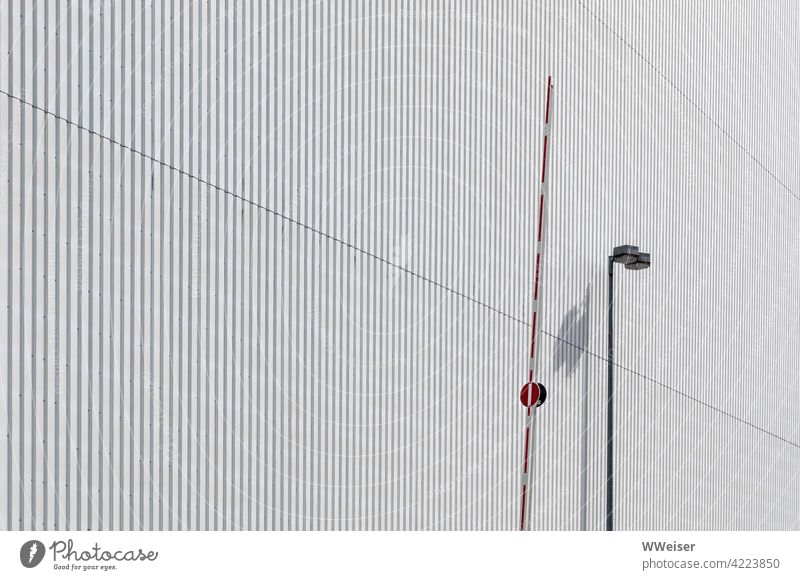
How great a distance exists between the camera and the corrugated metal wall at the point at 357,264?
1212cm

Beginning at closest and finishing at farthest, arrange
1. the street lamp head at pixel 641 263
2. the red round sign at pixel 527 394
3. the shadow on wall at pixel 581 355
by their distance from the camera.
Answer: the red round sign at pixel 527 394 < the shadow on wall at pixel 581 355 < the street lamp head at pixel 641 263

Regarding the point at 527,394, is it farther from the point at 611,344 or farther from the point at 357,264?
the point at 357,264

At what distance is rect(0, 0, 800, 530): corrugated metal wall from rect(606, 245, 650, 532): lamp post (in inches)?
11.1

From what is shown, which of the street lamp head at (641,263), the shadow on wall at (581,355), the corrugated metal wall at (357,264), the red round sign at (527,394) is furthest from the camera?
the street lamp head at (641,263)

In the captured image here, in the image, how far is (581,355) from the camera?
21.3 meters

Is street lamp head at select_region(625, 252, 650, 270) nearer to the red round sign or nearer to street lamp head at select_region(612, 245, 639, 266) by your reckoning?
street lamp head at select_region(612, 245, 639, 266)

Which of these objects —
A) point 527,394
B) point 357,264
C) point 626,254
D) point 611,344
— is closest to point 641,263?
point 626,254

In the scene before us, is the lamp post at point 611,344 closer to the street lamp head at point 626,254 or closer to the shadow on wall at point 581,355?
the street lamp head at point 626,254

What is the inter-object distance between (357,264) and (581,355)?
20.6 feet

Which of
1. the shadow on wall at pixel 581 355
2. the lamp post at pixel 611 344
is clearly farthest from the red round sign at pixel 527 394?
the lamp post at pixel 611 344

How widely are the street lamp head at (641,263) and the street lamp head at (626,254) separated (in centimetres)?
5

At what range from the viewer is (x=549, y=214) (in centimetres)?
2066

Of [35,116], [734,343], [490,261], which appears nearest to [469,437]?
[490,261]
